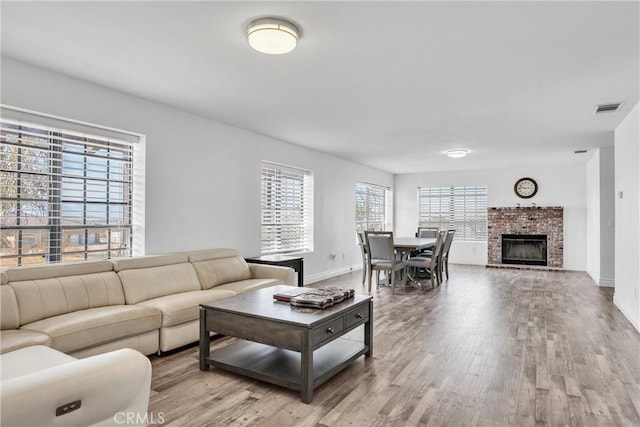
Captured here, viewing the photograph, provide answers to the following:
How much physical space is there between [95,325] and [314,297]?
1570mm

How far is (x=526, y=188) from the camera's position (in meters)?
8.95

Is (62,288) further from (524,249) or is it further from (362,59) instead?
(524,249)

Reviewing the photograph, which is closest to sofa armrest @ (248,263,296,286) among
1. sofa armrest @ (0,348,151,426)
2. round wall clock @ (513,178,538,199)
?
sofa armrest @ (0,348,151,426)

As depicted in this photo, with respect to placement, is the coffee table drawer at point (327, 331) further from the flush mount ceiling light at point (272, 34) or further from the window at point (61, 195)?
the window at point (61, 195)

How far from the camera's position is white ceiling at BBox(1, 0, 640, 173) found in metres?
2.31

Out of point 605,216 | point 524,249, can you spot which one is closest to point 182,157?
point 605,216

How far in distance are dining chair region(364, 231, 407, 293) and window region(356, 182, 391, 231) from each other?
2302 millimetres

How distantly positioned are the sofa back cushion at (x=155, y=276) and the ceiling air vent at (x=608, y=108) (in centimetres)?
Result: 470

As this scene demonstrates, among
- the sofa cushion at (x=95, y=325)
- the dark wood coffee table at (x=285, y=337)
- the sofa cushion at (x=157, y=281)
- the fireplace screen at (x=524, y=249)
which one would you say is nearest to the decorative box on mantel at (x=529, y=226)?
the fireplace screen at (x=524, y=249)

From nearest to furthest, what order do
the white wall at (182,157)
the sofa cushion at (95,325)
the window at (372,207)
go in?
the sofa cushion at (95,325) → the white wall at (182,157) → the window at (372,207)

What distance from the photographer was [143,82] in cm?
354

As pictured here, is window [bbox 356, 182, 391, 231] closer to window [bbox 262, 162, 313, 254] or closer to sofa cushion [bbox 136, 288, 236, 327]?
window [bbox 262, 162, 313, 254]

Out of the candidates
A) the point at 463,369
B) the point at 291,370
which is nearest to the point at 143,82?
the point at 291,370

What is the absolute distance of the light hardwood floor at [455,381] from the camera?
223cm
